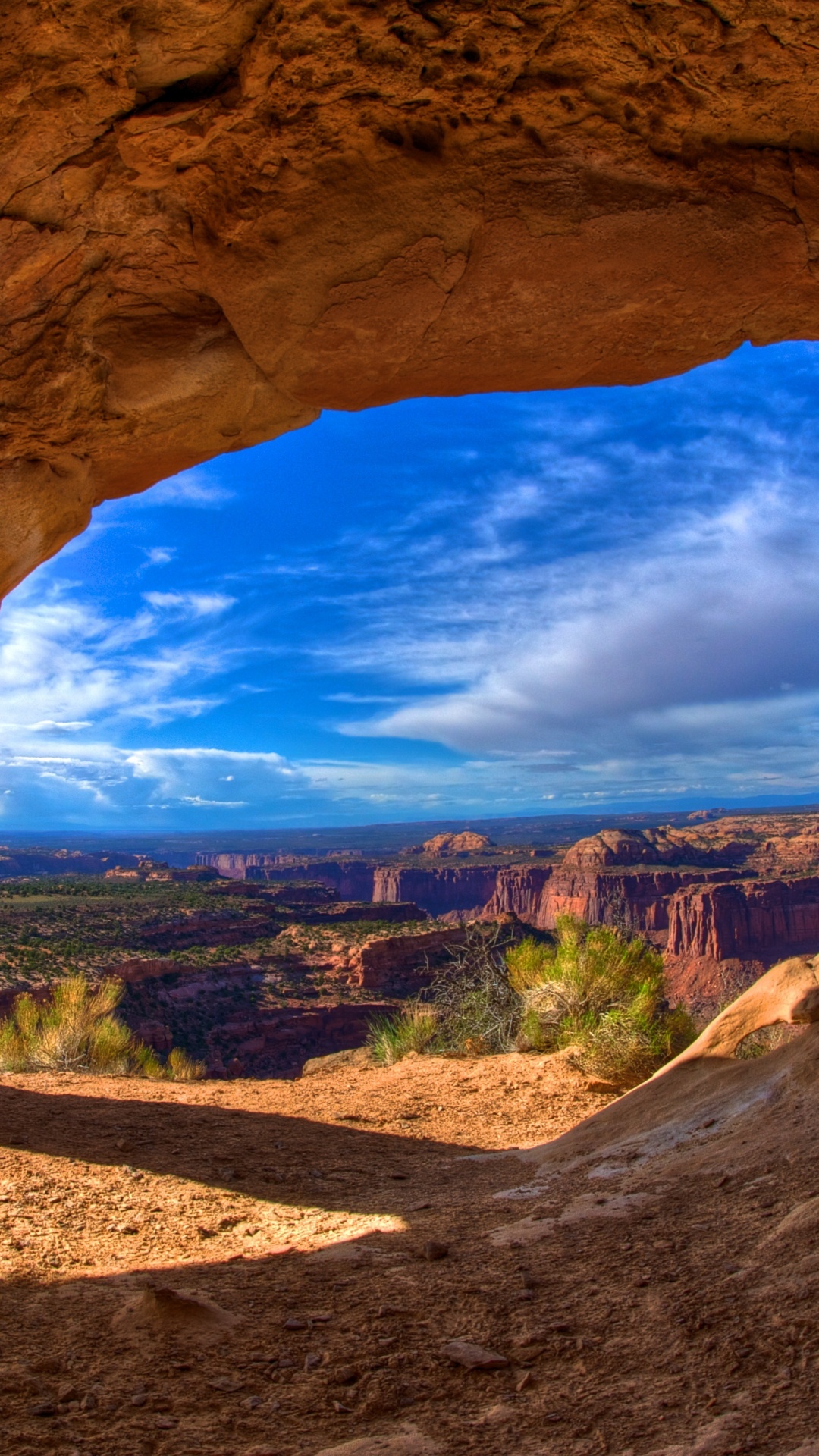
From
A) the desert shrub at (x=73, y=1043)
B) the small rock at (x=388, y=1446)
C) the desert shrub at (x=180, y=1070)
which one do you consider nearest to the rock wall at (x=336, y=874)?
the desert shrub at (x=180, y=1070)

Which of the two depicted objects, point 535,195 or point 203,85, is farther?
point 535,195

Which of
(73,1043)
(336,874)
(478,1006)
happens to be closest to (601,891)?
(336,874)

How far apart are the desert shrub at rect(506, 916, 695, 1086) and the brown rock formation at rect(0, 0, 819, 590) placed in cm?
670

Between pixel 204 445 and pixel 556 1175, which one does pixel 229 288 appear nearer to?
pixel 204 445

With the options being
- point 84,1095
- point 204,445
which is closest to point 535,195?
point 204,445

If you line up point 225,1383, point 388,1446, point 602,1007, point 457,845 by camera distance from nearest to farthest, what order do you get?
point 388,1446
point 225,1383
point 602,1007
point 457,845

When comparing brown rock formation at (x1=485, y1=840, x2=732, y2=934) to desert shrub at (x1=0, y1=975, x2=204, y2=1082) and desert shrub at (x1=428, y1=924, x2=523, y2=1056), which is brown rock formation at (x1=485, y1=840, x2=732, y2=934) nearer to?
desert shrub at (x1=428, y1=924, x2=523, y2=1056)

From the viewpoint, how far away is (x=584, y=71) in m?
4.13

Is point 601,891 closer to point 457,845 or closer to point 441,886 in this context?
point 441,886

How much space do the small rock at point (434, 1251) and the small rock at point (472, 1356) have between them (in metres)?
0.99

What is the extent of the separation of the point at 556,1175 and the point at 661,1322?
2610 mm

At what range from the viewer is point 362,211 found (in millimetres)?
4605

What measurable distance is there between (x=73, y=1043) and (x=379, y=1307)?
9.35m

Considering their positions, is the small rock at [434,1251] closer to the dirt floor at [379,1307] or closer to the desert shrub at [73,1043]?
the dirt floor at [379,1307]
